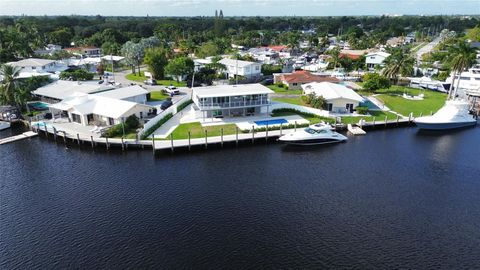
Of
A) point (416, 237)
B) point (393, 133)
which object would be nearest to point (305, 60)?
point (393, 133)

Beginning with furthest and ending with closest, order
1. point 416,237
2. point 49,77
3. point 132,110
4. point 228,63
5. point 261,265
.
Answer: point 228,63 < point 49,77 < point 132,110 < point 416,237 < point 261,265

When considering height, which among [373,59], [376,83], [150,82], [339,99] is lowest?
[150,82]

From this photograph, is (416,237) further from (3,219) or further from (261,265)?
(3,219)

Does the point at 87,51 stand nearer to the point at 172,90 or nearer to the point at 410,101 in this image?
the point at 172,90

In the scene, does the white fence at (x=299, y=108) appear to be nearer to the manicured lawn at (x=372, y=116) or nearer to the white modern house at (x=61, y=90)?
the manicured lawn at (x=372, y=116)

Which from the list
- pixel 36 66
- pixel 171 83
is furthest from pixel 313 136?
pixel 36 66

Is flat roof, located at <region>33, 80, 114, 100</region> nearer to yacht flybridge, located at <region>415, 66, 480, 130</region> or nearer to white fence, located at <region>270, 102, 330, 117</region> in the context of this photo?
white fence, located at <region>270, 102, 330, 117</region>
